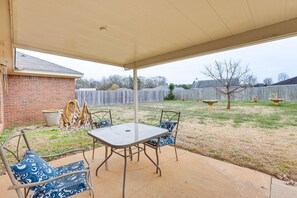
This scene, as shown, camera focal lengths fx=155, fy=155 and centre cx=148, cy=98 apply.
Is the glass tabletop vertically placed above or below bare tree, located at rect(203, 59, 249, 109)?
below

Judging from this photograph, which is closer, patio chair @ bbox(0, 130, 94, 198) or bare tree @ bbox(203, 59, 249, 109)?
patio chair @ bbox(0, 130, 94, 198)

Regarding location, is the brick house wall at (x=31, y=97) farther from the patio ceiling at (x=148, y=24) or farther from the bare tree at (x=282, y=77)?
the bare tree at (x=282, y=77)

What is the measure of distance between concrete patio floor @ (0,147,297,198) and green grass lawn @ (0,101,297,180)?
0.37m

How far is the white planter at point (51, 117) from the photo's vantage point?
5.70m

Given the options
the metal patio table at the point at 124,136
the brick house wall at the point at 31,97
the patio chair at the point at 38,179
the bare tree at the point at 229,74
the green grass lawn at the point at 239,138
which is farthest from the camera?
the bare tree at the point at 229,74

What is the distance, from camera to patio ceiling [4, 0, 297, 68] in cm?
167

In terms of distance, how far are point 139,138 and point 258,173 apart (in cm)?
197

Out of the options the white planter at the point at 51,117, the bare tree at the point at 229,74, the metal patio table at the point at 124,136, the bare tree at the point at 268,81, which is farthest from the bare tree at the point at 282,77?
the white planter at the point at 51,117

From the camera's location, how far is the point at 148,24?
2.15 meters

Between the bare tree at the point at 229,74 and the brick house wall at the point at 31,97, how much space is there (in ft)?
22.0

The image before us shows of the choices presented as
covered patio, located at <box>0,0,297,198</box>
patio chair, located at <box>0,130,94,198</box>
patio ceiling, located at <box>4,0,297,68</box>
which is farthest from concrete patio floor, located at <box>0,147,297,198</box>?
patio ceiling, located at <box>4,0,297,68</box>

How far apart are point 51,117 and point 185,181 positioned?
17.8 ft

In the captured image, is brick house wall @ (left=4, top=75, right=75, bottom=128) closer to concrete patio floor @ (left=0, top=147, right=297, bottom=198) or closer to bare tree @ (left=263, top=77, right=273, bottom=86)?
concrete patio floor @ (left=0, top=147, right=297, bottom=198)

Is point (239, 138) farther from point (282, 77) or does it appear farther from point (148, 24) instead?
point (282, 77)
